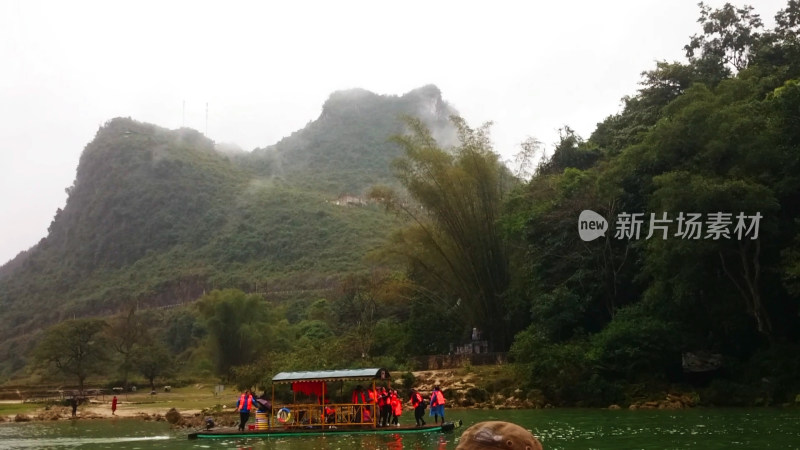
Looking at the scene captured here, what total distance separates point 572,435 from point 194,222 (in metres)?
96.8

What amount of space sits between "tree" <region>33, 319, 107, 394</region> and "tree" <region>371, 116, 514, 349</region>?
834 inches

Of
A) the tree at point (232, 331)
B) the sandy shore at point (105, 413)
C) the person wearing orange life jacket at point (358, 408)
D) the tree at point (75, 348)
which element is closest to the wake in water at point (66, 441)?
the person wearing orange life jacket at point (358, 408)

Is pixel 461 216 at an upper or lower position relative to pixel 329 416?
upper

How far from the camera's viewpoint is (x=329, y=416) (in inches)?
783

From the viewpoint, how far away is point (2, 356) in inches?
3317

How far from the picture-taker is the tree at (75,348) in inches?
1756

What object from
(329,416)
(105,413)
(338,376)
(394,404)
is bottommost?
(105,413)

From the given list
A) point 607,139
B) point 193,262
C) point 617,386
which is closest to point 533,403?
point 617,386

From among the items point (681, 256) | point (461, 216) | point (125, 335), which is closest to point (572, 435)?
point (681, 256)

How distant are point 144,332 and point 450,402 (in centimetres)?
3567

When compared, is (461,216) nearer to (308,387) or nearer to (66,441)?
(308,387)

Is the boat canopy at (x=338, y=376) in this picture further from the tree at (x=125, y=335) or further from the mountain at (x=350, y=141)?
the mountain at (x=350, y=141)

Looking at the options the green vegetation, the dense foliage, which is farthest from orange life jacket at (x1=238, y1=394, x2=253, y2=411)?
the dense foliage

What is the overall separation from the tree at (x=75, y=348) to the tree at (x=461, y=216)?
21.2 meters
